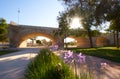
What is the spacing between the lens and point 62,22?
136ft

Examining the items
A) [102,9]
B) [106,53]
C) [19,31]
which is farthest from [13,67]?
[19,31]

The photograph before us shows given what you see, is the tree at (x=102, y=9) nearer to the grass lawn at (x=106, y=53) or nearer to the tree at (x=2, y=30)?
the grass lawn at (x=106, y=53)

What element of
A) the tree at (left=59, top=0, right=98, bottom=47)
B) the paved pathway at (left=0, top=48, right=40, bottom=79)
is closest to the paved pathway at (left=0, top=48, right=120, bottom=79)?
the paved pathway at (left=0, top=48, right=40, bottom=79)

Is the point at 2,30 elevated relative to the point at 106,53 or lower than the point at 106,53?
elevated

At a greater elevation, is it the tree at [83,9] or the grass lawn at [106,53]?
the tree at [83,9]

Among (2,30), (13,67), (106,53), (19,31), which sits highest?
(19,31)

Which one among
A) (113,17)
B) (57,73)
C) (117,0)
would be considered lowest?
(57,73)

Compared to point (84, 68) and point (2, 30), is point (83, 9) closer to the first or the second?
point (2, 30)

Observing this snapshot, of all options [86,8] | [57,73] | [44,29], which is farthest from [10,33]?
[57,73]

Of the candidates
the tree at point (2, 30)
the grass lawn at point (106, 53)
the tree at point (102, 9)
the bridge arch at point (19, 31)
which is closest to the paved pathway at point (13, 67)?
the grass lawn at point (106, 53)

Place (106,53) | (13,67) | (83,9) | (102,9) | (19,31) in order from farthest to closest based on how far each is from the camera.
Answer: (19,31)
(83,9)
(102,9)
(106,53)
(13,67)

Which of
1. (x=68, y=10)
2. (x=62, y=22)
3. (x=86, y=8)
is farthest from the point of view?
(x=62, y=22)

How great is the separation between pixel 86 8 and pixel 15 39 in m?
30.6

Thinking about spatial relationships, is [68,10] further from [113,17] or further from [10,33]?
[10,33]
